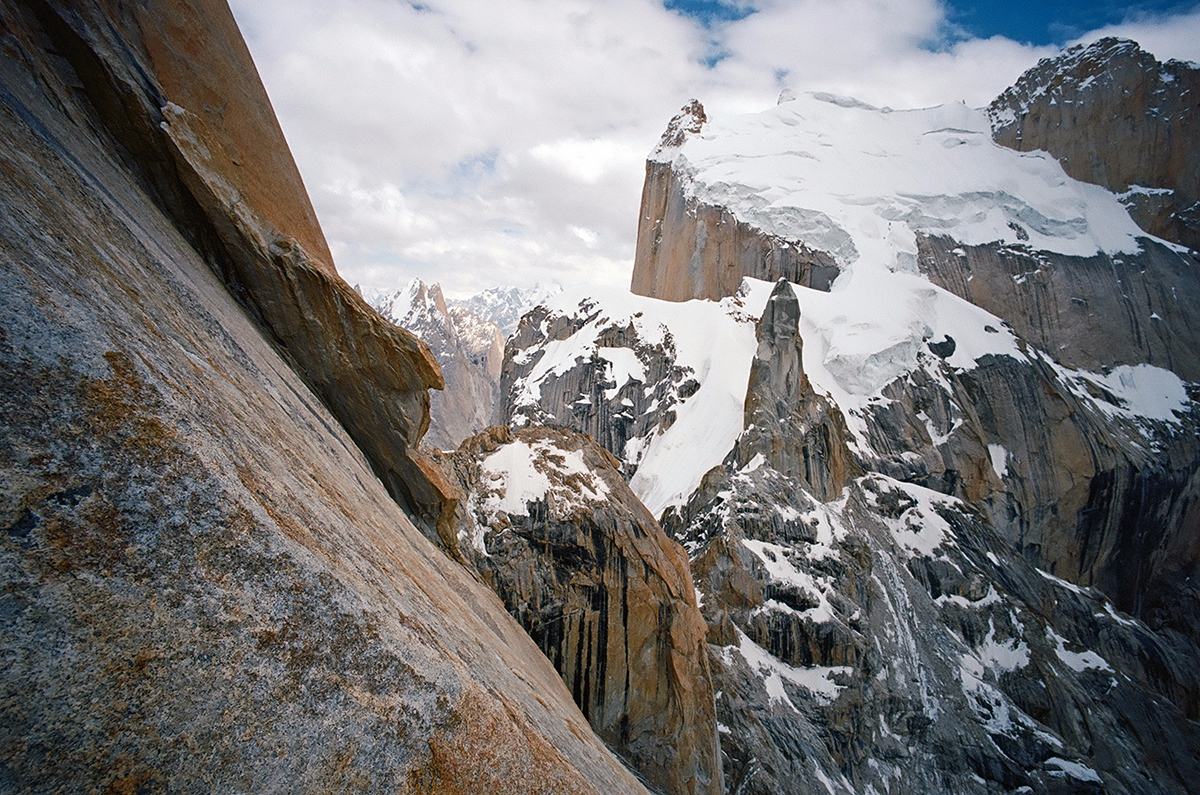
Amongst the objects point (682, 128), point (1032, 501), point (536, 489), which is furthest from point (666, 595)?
point (682, 128)

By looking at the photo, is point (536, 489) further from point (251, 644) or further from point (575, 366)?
point (575, 366)

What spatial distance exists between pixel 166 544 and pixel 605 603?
14.0 metres

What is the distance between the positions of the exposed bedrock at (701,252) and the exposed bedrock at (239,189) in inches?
2686

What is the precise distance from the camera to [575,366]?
66.0m

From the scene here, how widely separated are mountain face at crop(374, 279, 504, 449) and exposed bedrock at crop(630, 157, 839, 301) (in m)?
55.0

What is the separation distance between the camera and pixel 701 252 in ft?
261

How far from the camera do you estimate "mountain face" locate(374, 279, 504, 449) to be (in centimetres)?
13025

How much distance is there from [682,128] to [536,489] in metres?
89.7

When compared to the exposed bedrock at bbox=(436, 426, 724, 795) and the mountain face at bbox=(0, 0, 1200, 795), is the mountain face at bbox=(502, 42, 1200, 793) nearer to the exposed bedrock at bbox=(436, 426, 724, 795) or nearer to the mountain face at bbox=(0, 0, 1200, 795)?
the mountain face at bbox=(0, 0, 1200, 795)

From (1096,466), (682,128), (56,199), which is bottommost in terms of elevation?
(56,199)

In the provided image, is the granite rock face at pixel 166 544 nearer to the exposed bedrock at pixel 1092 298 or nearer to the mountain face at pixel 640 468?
the mountain face at pixel 640 468

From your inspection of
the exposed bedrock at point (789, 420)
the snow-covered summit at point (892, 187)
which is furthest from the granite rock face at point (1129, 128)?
the exposed bedrock at point (789, 420)

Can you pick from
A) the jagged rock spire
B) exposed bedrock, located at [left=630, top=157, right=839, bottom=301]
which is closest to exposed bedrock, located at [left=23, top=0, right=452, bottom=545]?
exposed bedrock, located at [left=630, top=157, right=839, bottom=301]

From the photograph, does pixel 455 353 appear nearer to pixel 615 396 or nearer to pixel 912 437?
pixel 615 396
